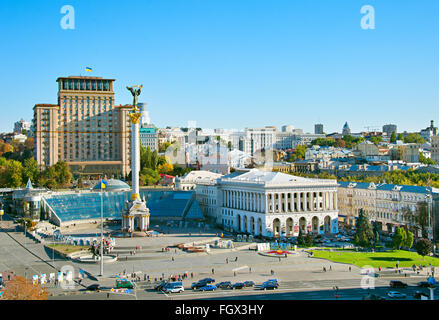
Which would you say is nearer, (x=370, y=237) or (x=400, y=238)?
(x=400, y=238)

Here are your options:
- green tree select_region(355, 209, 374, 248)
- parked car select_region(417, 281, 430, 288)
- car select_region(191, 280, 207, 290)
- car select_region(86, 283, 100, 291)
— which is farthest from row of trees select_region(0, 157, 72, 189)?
parked car select_region(417, 281, 430, 288)

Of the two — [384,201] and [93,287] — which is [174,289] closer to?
[93,287]

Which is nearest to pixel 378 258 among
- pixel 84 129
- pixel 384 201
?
pixel 384 201

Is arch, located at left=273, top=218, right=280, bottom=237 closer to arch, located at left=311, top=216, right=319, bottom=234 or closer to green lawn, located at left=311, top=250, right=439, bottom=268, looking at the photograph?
arch, located at left=311, top=216, right=319, bottom=234

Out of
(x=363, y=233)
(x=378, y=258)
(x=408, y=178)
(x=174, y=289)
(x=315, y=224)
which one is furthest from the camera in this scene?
(x=408, y=178)

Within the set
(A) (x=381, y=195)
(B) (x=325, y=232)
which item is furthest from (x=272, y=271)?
(A) (x=381, y=195)
